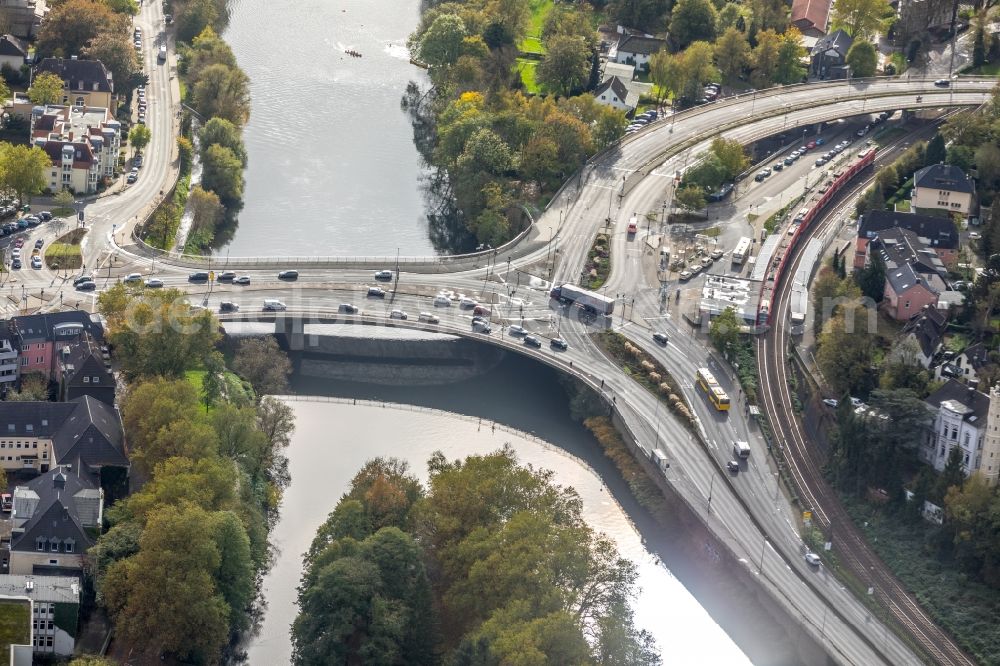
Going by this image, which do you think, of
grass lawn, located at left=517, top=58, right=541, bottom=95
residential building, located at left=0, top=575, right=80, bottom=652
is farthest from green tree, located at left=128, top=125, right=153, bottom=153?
residential building, located at left=0, top=575, right=80, bottom=652

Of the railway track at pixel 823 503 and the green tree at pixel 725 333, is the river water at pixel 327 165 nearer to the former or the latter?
the green tree at pixel 725 333

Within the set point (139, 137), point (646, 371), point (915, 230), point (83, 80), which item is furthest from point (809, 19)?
point (646, 371)

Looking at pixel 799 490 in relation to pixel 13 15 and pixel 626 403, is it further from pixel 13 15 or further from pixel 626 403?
pixel 13 15

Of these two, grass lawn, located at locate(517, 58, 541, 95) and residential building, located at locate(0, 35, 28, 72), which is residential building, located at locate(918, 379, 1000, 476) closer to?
grass lawn, located at locate(517, 58, 541, 95)

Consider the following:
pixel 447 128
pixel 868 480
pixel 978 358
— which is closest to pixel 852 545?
pixel 868 480

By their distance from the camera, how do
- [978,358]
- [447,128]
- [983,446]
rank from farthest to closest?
[447,128] < [978,358] < [983,446]
